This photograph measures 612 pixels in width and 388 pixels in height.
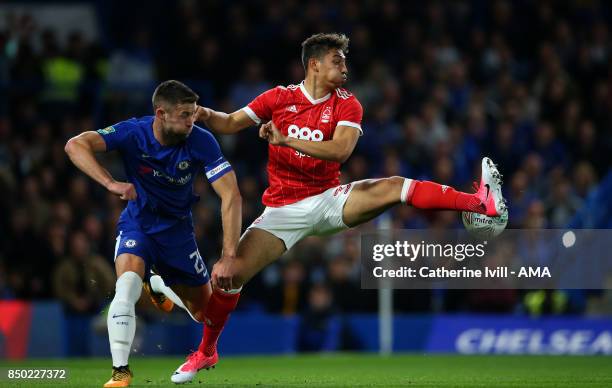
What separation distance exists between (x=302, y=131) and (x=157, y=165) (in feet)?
4.23

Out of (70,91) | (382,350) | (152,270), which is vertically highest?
(70,91)

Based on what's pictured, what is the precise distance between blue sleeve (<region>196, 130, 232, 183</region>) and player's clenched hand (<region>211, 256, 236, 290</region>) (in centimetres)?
63

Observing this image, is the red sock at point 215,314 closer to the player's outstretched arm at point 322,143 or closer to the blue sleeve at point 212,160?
the blue sleeve at point 212,160

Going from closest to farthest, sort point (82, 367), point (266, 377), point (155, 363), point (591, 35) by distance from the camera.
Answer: point (266, 377)
point (82, 367)
point (155, 363)
point (591, 35)

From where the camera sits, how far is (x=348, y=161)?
17781 millimetres

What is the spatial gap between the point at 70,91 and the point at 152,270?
867 centimetres

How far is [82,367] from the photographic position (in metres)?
12.9

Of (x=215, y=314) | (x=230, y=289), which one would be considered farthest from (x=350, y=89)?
(x=230, y=289)

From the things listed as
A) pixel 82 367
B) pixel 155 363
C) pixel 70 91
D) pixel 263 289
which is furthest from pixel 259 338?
pixel 70 91

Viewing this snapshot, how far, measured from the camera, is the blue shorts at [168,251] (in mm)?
9398

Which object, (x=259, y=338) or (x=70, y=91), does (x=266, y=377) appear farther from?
(x=70, y=91)

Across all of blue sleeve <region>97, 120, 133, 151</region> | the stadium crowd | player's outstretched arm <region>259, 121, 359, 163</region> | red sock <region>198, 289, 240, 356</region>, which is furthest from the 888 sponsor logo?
the stadium crowd

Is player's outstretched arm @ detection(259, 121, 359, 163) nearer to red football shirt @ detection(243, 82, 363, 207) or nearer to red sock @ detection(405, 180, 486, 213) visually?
red football shirt @ detection(243, 82, 363, 207)

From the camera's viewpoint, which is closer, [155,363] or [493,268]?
[155,363]
